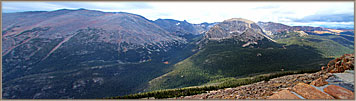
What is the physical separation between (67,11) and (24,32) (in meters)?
46.6

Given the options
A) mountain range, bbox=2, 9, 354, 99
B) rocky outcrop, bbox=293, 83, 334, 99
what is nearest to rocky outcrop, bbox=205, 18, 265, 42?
mountain range, bbox=2, 9, 354, 99

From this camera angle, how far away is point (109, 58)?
263 feet

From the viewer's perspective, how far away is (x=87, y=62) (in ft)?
230

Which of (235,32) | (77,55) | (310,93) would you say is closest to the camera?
(310,93)

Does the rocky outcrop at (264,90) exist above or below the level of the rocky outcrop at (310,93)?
below

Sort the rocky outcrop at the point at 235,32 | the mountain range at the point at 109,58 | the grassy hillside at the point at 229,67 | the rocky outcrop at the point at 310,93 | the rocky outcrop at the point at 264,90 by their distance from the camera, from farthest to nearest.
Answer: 1. the rocky outcrop at the point at 235,32
2. the mountain range at the point at 109,58
3. the grassy hillside at the point at 229,67
4. the rocky outcrop at the point at 264,90
5. the rocky outcrop at the point at 310,93

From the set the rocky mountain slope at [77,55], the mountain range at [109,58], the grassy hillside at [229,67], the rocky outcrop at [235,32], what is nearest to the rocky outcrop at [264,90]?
the mountain range at [109,58]

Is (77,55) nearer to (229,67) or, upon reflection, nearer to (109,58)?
(109,58)

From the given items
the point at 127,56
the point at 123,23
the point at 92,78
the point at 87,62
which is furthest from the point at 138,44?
the point at 92,78

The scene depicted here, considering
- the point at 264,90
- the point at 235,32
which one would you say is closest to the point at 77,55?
the point at 264,90

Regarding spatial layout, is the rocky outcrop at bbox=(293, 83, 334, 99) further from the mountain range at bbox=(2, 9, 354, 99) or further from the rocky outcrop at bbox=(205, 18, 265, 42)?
the rocky outcrop at bbox=(205, 18, 265, 42)

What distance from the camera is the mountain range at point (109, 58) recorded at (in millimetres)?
46562

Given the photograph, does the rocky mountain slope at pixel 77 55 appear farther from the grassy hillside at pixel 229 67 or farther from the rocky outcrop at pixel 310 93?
the rocky outcrop at pixel 310 93

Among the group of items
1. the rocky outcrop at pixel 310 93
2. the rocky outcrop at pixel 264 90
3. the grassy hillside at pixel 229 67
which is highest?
the rocky outcrop at pixel 310 93
